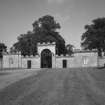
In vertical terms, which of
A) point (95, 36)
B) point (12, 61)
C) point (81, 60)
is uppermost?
point (95, 36)

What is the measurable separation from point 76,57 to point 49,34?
2107cm

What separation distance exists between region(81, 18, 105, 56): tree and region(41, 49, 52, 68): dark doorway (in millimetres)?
20685

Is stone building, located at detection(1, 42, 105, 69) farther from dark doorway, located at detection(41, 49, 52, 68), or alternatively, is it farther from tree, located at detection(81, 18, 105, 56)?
tree, located at detection(81, 18, 105, 56)

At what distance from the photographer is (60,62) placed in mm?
33281

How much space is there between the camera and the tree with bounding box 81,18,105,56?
48.0m

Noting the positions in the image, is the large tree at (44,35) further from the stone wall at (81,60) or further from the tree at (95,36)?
the stone wall at (81,60)

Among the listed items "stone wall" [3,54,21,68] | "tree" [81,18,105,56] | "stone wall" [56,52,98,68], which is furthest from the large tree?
"stone wall" [56,52,98,68]

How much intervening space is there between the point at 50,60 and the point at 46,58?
1.23m

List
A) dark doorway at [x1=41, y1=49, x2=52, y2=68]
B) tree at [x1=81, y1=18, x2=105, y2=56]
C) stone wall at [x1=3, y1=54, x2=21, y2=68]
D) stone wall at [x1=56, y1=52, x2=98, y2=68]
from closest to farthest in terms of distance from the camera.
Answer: stone wall at [x1=56, y1=52, x2=98, y2=68] < dark doorway at [x1=41, y1=49, x2=52, y2=68] < stone wall at [x1=3, y1=54, x2=21, y2=68] < tree at [x1=81, y1=18, x2=105, y2=56]

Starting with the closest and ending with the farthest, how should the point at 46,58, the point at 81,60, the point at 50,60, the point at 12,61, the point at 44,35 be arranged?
the point at 81,60 < the point at 50,60 < the point at 46,58 < the point at 12,61 < the point at 44,35

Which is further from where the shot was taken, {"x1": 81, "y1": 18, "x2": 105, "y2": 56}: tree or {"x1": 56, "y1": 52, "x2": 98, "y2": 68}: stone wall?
{"x1": 81, "y1": 18, "x2": 105, "y2": 56}: tree

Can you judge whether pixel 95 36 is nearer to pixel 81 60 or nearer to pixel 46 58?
pixel 81 60

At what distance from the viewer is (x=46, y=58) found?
34750 millimetres

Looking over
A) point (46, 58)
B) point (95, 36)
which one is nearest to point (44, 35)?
point (46, 58)
